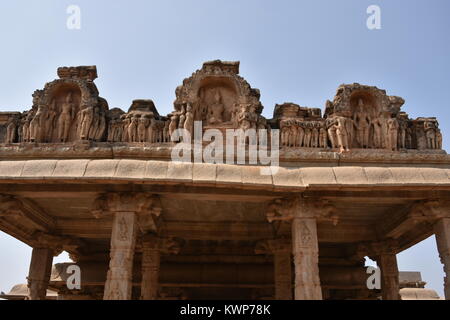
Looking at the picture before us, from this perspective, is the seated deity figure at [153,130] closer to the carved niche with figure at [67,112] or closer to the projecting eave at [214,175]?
the carved niche with figure at [67,112]

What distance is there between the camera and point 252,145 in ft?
31.5

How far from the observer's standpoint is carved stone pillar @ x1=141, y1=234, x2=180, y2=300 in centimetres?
1099

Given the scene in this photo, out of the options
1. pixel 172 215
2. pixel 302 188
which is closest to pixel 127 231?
pixel 172 215

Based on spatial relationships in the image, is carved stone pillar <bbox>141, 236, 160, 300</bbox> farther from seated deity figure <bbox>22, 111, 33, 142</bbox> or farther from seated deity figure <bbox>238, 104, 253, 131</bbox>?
seated deity figure <bbox>238, 104, 253, 131</bbox>

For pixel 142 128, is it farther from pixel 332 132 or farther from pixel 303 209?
pixel 332 132

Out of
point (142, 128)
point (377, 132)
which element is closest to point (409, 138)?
point (377, 132)

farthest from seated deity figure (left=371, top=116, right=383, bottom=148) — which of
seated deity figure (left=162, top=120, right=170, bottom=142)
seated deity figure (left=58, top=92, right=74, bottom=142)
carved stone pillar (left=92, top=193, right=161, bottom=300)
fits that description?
seated deity figure (left=58, top=92, right=74, bottom=142)

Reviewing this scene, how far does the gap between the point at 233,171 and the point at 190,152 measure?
4.65 feet

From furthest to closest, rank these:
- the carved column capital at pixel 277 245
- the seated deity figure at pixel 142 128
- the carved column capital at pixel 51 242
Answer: the carved column capital at pixel 51 242
the carved column capital at pixel 277 245
the seated deity figure at pixel 142 128

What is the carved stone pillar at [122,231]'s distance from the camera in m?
7.95

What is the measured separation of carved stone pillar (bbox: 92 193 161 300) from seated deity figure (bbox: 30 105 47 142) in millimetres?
2490

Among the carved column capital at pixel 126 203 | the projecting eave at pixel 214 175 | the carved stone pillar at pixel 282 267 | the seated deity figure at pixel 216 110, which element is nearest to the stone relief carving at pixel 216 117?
the seated deity figure at pixel 216 110

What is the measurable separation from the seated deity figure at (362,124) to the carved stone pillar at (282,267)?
333 centimetres
